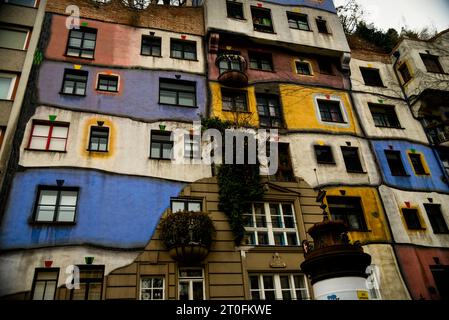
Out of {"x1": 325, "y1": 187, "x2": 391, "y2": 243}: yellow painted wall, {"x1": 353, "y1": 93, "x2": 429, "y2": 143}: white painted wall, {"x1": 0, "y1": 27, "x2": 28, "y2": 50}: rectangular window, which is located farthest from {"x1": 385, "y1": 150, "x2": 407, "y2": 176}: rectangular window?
{"x1": 0, "y1": 27, "x2": 28, "y2": 50}: rectangular window

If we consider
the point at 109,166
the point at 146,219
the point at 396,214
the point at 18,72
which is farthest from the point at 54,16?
the point at 396,214

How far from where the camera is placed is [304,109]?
18812 mm

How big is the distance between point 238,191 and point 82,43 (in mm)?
10111

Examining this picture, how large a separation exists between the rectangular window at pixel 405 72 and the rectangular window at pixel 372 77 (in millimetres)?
1546

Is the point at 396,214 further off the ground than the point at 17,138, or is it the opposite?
the point at 17,138

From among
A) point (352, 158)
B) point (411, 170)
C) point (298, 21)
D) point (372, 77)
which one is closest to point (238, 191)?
point (352, 158)

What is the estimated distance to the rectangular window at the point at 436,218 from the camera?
17469mm

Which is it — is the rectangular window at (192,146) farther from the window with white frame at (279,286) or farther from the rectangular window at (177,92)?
the window with white frame at (279,286)

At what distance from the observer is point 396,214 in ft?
55.3

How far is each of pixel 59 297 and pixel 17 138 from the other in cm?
625

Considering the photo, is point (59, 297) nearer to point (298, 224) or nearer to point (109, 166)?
point (109, 166)

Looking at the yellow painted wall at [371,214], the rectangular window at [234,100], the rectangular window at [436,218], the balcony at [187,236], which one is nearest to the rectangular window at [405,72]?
the rectangular window at [436,218]

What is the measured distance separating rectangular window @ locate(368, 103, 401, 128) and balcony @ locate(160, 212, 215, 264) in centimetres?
1220

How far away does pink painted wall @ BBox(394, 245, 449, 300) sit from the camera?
15102mm
